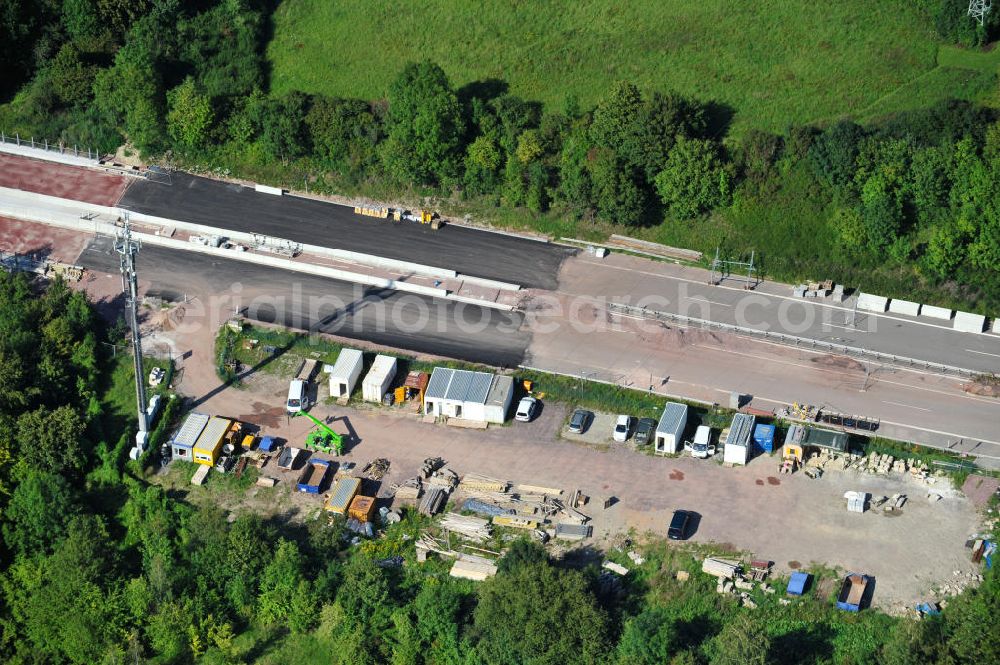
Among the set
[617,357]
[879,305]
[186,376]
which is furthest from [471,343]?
[879,305]

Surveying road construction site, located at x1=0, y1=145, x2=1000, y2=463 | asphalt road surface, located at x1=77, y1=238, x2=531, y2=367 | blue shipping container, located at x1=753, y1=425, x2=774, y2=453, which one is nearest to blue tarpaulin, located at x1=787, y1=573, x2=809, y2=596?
blue shipping container, located at x1=753, y1=425, x2=774, y2=453

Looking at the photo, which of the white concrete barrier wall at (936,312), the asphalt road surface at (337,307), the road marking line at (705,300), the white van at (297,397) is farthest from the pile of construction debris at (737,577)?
the white van at (297,397)

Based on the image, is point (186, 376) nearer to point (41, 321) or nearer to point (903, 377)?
point (41, 321)

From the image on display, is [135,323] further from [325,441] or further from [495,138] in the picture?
[495,138]

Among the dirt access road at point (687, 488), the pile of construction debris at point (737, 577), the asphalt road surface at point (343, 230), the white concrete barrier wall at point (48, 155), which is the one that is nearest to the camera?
the pile of construction debris at point (737, 577)

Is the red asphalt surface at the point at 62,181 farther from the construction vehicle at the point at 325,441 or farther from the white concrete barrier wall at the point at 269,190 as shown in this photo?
the construction vehicle at the point at 325,441
